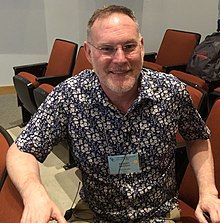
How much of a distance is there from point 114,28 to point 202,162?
2.02 ft

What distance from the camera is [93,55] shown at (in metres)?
1.19

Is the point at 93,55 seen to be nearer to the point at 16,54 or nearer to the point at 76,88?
the point at 76,88

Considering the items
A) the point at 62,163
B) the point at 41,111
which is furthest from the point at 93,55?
the point at 62,163

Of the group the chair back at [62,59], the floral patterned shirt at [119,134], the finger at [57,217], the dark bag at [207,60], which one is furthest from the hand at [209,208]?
the chair back at [62,59]

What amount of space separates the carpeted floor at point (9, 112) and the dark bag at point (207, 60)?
191 centimetres

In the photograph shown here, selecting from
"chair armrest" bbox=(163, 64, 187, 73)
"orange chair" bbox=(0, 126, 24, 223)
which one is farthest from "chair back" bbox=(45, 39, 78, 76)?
"orange chair" bbox=(0, 126, 24, 223)

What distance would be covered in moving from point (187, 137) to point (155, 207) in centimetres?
30

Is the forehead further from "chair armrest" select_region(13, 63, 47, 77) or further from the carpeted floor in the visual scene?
the carpeted floor

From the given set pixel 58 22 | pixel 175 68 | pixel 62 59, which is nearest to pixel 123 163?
pixel 175 68

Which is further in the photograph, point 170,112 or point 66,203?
point 66,203

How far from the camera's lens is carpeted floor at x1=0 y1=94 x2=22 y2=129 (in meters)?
3.59

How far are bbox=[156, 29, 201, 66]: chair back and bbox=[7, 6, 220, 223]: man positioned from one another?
7.27ft

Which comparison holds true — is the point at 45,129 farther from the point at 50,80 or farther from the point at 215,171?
the point at 50,80

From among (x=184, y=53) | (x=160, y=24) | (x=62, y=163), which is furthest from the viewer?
(x=160, y=24)
